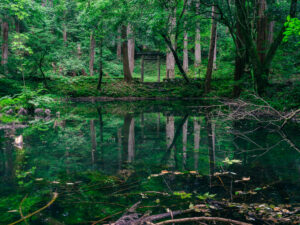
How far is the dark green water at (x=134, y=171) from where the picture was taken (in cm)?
231

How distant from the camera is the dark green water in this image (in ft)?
7.58

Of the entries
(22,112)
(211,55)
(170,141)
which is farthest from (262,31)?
→ (22,112)

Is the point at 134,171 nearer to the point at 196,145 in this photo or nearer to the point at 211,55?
the point at 196,145

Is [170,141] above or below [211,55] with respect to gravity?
below

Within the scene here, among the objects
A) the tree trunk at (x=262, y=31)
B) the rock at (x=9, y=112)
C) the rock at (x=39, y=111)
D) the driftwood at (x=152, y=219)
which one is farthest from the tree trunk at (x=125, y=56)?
the driftwood at (x=152, y=219)

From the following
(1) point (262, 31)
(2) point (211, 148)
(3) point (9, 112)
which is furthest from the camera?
(1) point (262, 31)

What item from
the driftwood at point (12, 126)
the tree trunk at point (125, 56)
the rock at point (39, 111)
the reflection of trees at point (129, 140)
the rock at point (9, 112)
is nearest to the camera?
the reflection of trees at point (129, 140)

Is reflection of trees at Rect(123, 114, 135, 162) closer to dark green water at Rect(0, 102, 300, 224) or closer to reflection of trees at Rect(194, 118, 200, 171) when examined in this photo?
dark green water at Rect(0, 102, 300, 224)

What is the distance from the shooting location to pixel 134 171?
10.5ft

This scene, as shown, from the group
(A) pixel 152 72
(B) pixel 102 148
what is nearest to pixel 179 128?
(B) pixel 102 148

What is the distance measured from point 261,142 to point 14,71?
1612 cm

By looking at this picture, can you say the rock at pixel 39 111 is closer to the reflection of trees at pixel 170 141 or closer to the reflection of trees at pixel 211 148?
the reflection of trees at pixel 170 141

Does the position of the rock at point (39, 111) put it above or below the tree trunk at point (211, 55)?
below

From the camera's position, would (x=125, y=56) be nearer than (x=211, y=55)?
No
